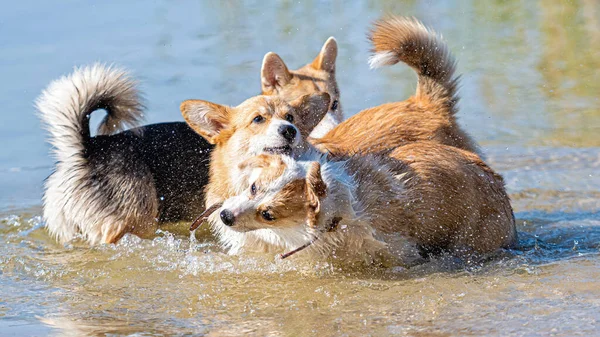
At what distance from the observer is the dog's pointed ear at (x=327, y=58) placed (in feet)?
20.0

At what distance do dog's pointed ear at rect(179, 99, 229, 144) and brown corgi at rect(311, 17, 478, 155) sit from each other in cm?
50

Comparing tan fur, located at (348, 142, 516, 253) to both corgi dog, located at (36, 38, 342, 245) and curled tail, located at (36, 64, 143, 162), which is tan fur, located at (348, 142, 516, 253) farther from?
curled tail, located at (36, 64, 143, 162)

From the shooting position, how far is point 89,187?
4797 millimetres

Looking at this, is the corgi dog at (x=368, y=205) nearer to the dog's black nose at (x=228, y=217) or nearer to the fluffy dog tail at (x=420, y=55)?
the dog's black nose at (x=228, y=217)

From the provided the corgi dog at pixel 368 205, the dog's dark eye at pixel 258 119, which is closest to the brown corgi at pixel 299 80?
the dog's dark eye at pixel 258 119

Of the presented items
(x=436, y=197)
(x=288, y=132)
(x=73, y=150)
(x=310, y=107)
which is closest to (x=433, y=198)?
(x=436, y=197)

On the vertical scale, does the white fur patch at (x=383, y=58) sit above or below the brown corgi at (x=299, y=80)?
above

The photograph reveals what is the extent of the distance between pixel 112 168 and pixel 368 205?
65.6 inches

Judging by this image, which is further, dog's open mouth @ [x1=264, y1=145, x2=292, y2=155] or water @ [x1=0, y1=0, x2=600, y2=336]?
dog's open mouth @ [x1=264, y1=145, x2=292, y2=155]

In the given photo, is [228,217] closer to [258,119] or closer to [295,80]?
[258,119]

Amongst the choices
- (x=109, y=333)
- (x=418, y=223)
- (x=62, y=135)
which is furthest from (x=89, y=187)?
(x=418, y=223)

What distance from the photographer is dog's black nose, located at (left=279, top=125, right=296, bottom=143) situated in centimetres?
414

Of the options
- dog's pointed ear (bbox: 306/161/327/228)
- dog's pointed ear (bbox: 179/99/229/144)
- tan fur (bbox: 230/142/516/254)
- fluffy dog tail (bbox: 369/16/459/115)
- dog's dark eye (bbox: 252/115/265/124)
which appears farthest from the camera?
fluffy dog tail (bbox: 369/16/459/115)

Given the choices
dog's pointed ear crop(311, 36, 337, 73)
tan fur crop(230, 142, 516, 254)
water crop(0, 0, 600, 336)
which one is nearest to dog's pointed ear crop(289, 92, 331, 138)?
tan fur crop(230, 142, 516, 254)
